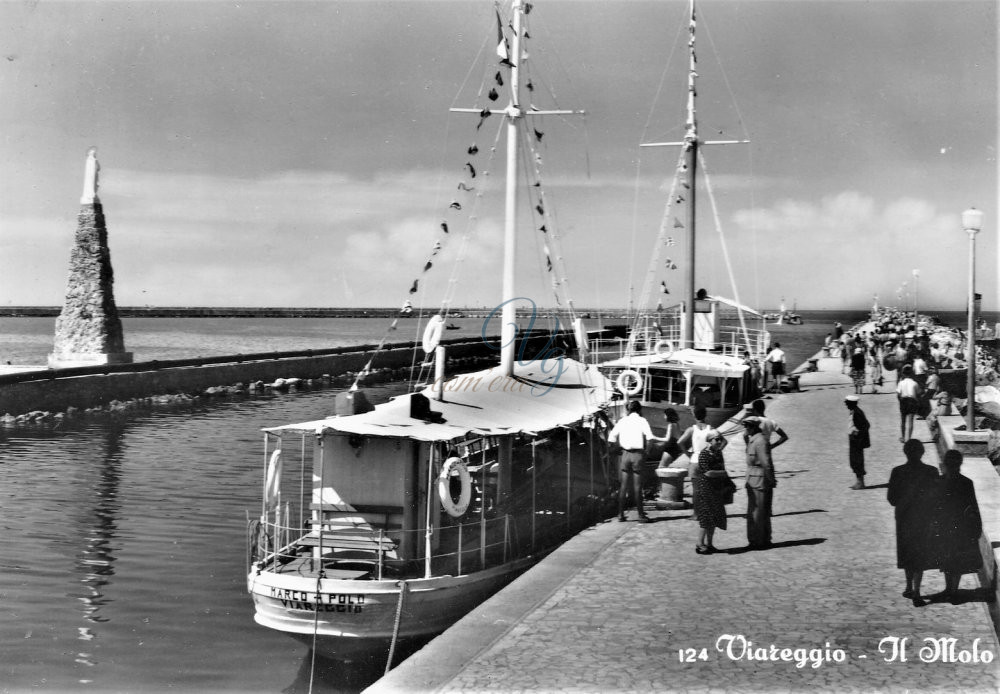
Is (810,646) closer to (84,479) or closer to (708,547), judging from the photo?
(708,547)

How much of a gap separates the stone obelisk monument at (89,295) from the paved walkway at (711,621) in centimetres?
3551

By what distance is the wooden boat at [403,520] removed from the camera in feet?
33.1

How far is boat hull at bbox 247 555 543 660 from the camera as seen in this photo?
9945mm

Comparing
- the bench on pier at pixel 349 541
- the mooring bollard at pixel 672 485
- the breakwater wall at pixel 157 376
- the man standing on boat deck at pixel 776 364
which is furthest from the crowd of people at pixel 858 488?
the man standing on boat deck at pixel 776 364

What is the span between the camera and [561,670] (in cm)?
708

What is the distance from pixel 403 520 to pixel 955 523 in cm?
576

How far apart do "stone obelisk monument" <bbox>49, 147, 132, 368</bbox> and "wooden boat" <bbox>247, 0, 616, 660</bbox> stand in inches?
1306

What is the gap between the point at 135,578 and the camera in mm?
14227

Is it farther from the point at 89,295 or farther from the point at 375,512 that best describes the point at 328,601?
the point at 89,295

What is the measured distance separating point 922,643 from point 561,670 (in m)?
3.01

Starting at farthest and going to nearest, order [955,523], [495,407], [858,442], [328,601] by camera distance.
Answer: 1. [858,442]
2. [495,407]
3. [328,601]
4. [955,523]

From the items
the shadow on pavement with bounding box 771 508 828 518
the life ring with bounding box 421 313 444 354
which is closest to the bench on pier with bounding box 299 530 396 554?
the life ring with bounding box 421 313 444 354

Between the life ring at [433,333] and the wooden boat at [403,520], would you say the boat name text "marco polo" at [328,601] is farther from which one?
the life ring at [433,333]

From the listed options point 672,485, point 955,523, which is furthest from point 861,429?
point 955,523
